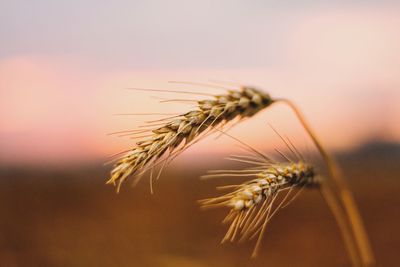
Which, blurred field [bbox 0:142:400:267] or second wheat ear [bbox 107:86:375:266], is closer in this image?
second wheat ear [bbox 107:86:375:266]

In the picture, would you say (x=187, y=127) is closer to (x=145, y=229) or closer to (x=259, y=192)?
(x=259, y=192)

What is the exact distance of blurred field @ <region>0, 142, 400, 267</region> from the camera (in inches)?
244

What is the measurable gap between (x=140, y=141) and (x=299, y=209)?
476 inches

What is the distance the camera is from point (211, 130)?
1.58 m

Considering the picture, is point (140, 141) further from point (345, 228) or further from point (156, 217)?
point (156, 217)

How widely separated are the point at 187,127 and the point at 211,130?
0.10m

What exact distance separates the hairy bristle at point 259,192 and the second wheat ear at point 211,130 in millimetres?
114

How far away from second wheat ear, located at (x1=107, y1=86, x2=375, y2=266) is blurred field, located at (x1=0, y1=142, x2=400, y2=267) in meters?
1.32

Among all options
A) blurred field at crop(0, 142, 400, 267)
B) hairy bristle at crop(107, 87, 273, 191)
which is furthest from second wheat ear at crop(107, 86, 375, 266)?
blurred field at crop(0, 142, 400, 267)

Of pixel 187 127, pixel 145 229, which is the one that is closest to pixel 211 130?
pixel 187 127

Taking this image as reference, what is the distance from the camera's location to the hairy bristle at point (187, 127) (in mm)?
1329

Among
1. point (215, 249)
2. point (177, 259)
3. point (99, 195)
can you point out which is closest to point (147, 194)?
point (99, 195)

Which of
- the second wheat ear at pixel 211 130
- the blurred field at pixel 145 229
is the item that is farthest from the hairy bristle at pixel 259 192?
the blurred field at pixel 145 229

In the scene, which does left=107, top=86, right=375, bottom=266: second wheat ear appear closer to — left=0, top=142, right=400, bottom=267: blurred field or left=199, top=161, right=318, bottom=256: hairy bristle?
left=199, top=161, right=318, bottom=256: hairy bristle
